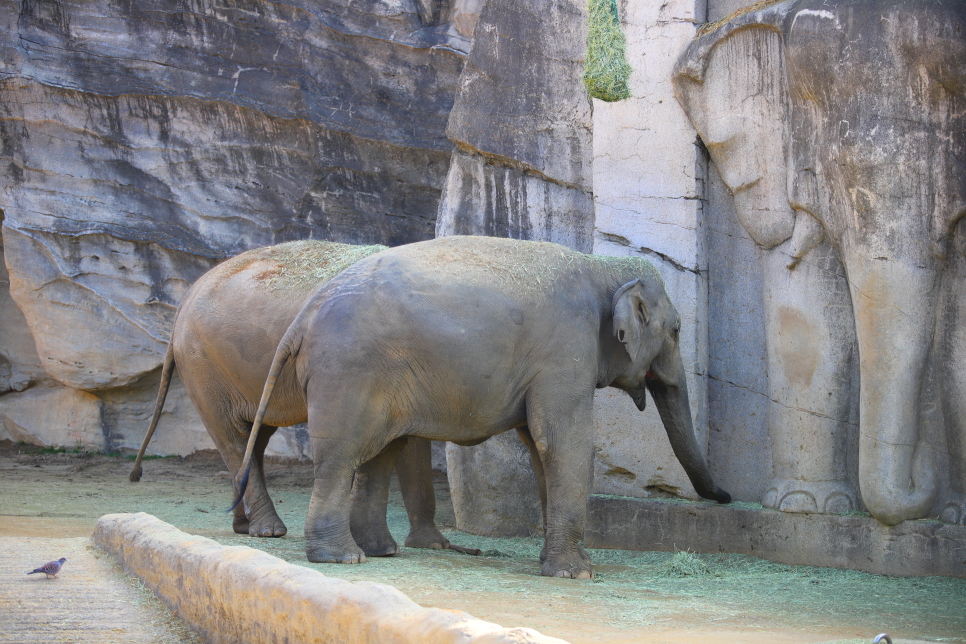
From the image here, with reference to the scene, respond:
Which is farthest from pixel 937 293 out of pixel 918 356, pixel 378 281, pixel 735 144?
pixel 378 281

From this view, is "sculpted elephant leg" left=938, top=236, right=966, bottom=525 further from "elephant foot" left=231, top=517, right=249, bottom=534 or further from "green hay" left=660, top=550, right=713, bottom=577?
"elephant foot" left=231, top=517, right=249, bottom=534

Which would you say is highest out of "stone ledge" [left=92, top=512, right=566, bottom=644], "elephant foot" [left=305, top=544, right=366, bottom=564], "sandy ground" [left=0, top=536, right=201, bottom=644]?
"stone ledge" [left=92, top=512, right=566, bottom=644]

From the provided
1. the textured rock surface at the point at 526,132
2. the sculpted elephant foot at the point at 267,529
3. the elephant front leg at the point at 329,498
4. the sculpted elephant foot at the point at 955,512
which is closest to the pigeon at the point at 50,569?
the elephant front leg at the point at 329,498

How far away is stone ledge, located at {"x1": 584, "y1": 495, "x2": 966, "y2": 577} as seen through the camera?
5289 millimetres

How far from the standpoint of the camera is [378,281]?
5.17m

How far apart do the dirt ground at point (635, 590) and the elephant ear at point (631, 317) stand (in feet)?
3.71

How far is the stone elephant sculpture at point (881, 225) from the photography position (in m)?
5.27

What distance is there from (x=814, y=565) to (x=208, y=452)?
6.36 metres

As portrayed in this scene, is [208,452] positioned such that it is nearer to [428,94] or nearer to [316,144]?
[316,144]

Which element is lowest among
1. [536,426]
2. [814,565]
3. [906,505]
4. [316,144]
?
[814,565]

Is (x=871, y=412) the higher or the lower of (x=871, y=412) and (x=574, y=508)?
the higher

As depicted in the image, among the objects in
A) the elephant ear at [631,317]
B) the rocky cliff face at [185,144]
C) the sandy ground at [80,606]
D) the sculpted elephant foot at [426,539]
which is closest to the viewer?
the sandy ground at [80,606]

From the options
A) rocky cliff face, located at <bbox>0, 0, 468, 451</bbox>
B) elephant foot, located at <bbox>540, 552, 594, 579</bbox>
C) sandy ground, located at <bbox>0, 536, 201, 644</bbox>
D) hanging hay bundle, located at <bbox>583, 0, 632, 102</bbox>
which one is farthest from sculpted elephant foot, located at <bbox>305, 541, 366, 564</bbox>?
rocky cliff face, located at <bbox>0, 0, 468, 451</bbox>

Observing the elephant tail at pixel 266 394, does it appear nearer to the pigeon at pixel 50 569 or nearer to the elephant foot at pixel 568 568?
the pigeon at pixel 50 569
